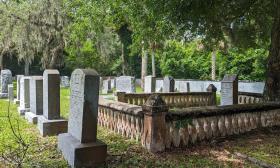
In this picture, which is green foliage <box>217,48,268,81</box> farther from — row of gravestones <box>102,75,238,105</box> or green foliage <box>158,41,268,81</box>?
row of gravestones <box>102,75,238,105</box>

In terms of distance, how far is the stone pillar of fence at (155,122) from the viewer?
608 centimetres

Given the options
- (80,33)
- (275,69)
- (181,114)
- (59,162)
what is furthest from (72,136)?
(80,33)

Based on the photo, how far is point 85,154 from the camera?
17.6 ft

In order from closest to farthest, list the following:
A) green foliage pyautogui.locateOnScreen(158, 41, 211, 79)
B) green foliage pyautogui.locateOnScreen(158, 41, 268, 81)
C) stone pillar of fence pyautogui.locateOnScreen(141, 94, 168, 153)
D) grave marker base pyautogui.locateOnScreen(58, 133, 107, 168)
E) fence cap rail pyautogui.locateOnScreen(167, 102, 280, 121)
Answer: grave marker base pyautogui.locateOnScreen(58, 133, 107, 168) → stone pillar of fence pyautogui.locateOnScreen(141, 94, 168, 153) → fence cap rail pyautogui.locateOnScreen(167, 102, 280, 121) → green foliage pyautogui.locateOnScreen(158, 41, 268, 81) → green foliage pyautogui.locateOnScreen(158, 41, 211, 79)

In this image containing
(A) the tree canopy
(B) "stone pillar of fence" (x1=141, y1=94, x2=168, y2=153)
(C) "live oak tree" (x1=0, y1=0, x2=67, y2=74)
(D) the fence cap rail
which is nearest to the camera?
(B) "stone pillar of fence" (x1=141, y1=94, x2=168, y2=153)

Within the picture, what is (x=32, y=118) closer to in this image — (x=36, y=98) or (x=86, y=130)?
(x=36, y=98)

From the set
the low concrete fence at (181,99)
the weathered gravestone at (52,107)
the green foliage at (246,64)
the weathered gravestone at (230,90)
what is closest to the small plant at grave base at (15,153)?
the weathered gravestone at (52,107)

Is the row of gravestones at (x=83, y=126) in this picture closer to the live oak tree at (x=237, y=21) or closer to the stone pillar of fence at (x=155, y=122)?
the stone pillar of fence at (x=155, y=122)

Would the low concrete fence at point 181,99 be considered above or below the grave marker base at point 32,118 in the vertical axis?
above

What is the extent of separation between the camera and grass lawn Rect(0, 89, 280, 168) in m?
5.62

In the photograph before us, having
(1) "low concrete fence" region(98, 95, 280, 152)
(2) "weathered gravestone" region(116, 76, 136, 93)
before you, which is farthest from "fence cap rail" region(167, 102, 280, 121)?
(2) "weathered gravestone" region(116, 76, 136, 93)

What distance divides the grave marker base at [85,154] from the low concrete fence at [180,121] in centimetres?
111

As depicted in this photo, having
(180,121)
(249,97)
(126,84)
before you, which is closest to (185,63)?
(126,84)

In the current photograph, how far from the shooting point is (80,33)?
1819 cm
